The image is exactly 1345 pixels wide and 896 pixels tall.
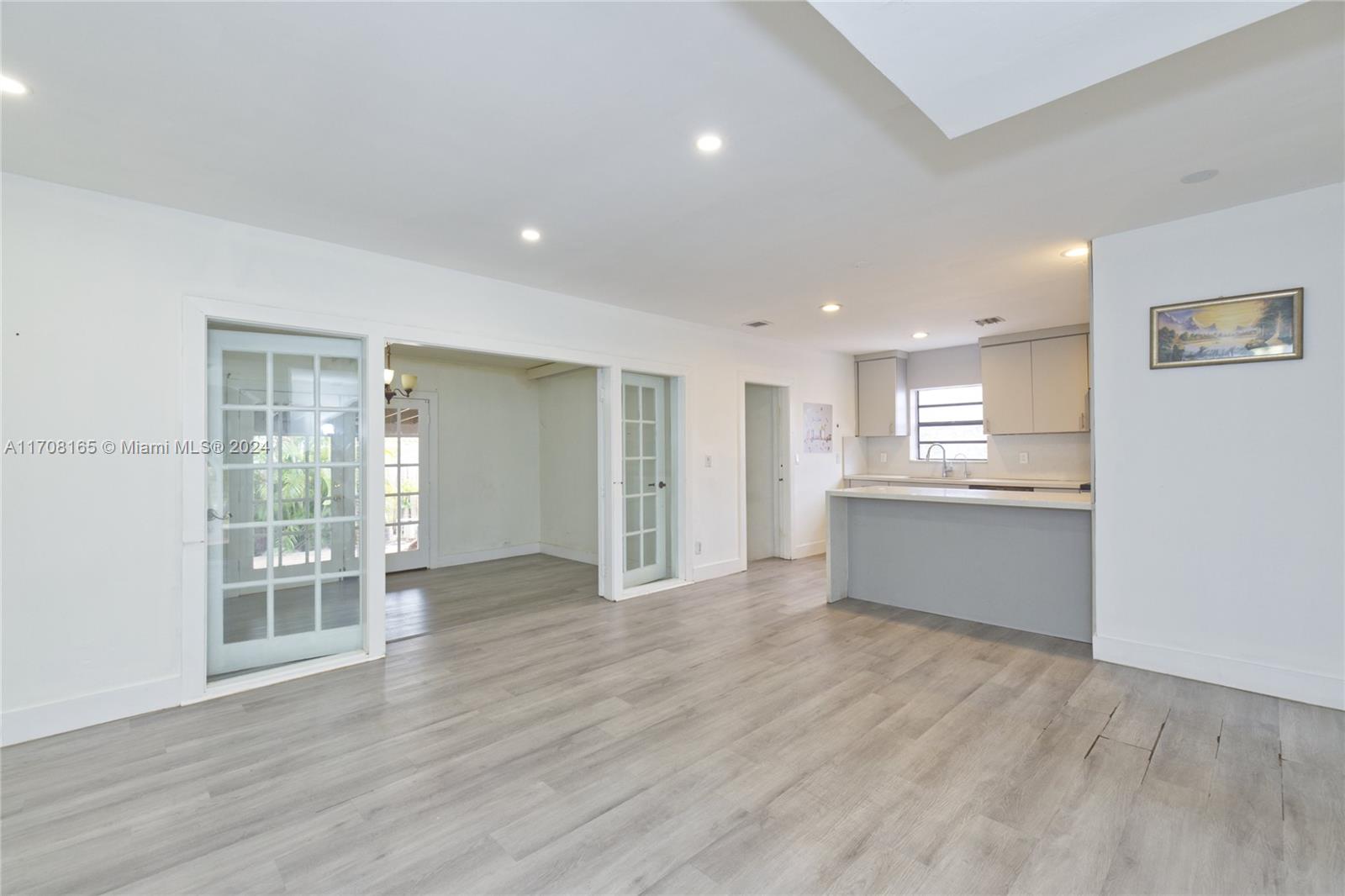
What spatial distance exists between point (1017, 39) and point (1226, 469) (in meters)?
2.86

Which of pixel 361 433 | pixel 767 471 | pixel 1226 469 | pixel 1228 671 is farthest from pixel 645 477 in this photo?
pixel 1228 671

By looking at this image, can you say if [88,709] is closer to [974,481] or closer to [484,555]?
[484,555]

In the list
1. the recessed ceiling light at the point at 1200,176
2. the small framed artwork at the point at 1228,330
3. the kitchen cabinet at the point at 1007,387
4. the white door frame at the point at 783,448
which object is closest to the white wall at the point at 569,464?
the white door frame at the point at 783,448

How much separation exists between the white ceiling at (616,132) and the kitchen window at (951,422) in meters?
3.73

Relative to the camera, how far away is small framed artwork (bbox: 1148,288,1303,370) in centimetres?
304

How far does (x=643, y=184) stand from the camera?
285cm

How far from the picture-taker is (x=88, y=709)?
9.22 ft

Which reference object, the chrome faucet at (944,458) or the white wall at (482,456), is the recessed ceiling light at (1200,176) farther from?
the white wall at (482,456)

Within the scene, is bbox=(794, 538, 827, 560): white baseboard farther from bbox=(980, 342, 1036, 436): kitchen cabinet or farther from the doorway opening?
bbox=(980, 342, 1036, 436): kitchen cabinet

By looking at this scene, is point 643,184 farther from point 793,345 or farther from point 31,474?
point 793,345

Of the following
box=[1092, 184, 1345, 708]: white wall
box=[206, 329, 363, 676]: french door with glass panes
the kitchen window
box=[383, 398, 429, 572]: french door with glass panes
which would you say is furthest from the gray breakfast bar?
box=[383, 398, 429, 572]: french door with glass panes

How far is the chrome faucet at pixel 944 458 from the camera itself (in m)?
7.21

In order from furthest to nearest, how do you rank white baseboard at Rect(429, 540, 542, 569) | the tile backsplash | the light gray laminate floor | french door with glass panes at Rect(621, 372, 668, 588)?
white baseboard at Rect(429, 540, 542, 569)
the tile backsplash
french door with glass panes at Rect(621, 372, 668, 588)
the light gray laminate floor

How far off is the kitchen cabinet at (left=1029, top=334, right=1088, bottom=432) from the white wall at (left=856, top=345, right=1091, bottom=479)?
31 centimetres
